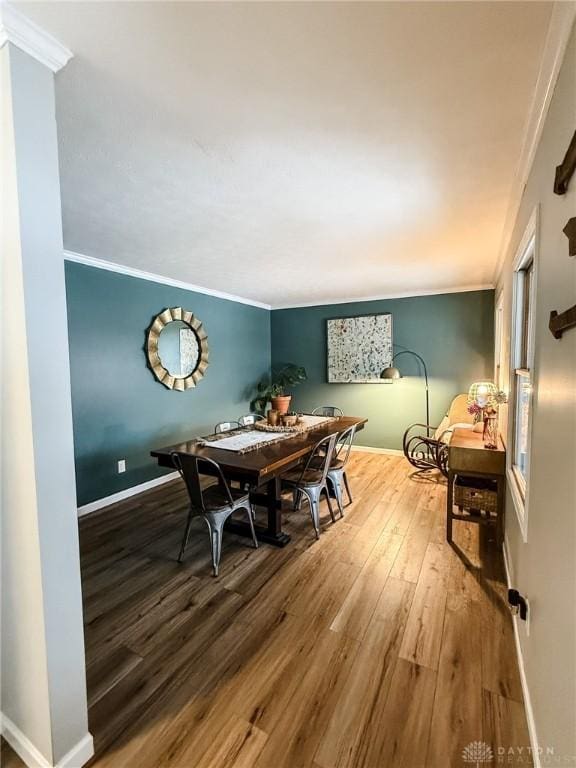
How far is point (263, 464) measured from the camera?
2.26 m

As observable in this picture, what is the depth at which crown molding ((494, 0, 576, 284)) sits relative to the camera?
98cm

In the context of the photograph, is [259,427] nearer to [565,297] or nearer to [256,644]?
[256,644]

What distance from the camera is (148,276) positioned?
3.81 metres

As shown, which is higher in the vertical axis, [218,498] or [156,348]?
[156,348]

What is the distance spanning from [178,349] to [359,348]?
269 centimetres

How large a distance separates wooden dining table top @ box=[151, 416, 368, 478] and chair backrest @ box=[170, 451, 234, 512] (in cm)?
6

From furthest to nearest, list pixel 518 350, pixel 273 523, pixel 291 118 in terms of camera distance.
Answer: pixel 273 523 < pixel 518 350 < pixel 291 118

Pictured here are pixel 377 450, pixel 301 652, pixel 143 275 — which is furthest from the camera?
pixel 377 450

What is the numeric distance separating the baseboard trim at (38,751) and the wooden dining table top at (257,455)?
4.20ft

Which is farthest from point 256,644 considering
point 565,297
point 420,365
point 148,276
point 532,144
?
point 420,365

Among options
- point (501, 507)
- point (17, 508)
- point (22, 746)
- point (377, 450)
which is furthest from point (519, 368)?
point (377, 450)

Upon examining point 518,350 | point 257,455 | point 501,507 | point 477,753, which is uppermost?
point 518,350

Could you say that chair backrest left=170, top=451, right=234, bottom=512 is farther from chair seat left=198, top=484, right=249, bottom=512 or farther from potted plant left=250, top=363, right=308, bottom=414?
potted plant left=250, top=363, right=308, bottom=414

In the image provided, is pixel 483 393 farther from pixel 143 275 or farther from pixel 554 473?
pixel 143 275
